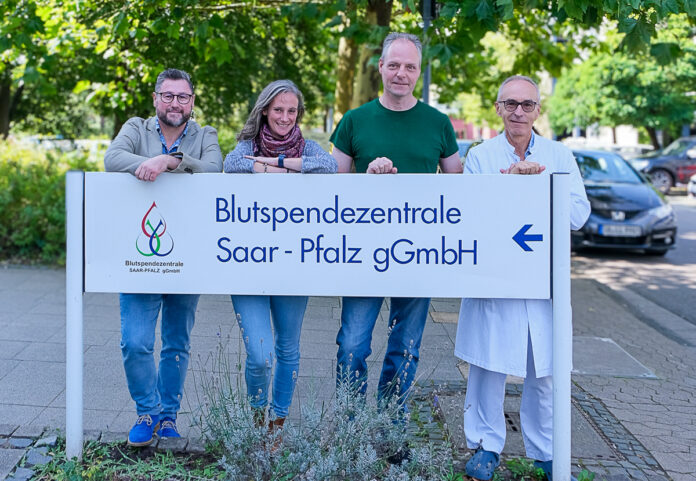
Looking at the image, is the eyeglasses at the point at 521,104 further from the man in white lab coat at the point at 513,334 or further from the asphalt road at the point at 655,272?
the asphalt road at the point at 655,272

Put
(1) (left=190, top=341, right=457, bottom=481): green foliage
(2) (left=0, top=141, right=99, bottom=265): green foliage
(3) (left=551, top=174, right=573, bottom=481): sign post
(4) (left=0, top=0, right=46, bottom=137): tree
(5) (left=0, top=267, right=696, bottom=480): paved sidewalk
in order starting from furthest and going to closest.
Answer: (2) (left=0, top=141, right=99, bottom=265): green foliage
(4) (left=0, top=0, right=46, bottom=137): tree
(5) (left=0, top=267, right=696, bottom=480): paved sidewalk
(3) (left=551, top=174, right=573, bottom=481): sign post
(1) (left=190, top=341, right=457, bottom=481): green foliage

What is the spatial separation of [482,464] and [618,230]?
29.4 feet

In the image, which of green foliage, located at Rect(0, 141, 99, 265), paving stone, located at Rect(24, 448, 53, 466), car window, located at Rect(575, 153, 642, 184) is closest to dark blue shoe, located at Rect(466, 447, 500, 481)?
paving stone, located at Rect(24, 448, 53, 466)

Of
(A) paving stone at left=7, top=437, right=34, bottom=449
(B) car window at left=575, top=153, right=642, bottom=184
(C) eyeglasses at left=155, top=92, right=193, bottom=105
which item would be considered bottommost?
(A) paving stone at left=7, top=437, right=34, bottom=449

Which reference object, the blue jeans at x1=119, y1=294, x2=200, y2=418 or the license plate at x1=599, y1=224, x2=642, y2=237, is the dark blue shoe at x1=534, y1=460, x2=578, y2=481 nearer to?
the blue jeans at x1=119, y1=294, x2=200, y2=418

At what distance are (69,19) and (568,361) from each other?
27.0ft

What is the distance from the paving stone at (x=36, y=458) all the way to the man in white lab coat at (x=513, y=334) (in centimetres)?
202

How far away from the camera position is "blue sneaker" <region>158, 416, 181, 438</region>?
3.99 metres

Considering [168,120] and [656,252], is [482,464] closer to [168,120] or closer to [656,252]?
[168,120]

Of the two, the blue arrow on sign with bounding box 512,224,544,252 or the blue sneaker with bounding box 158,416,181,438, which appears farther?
the blue sneaker with bounding box 158,416,181,438

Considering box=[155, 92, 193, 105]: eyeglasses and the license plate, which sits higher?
box=[155, 92, 193, 105]: eyeglasses

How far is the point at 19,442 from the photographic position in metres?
4.01

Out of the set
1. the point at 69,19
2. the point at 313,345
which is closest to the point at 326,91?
the point at 69,19

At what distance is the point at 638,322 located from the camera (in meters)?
7.95
